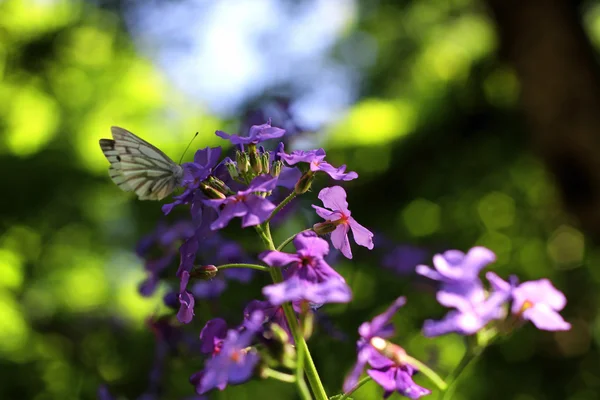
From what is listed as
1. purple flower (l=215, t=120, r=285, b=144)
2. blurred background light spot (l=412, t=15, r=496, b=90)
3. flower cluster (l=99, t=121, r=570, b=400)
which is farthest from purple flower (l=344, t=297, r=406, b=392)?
blurred background light spot (l=412, t=15, r=496, b=90)

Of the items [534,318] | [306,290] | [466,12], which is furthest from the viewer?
[466,12]

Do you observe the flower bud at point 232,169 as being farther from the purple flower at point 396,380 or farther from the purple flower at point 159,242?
the purple flower at point 159,242

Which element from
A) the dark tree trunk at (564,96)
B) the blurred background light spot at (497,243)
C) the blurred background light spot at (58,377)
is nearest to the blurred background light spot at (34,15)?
the blurred background light spot at (58,377)

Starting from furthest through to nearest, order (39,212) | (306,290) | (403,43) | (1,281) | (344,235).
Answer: (403,43) < (39,212) < (1,281) < (344,235) < (306,290)

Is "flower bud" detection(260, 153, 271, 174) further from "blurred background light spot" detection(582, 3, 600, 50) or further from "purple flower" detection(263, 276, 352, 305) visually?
"blurred background light spot" detection(582, 3, 600, 50)

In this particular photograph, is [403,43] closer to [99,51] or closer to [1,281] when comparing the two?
[99,51]

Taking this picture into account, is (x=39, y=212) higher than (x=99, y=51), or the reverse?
(x=99, y=51)

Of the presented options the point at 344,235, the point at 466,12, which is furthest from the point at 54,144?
the point at 344,235
